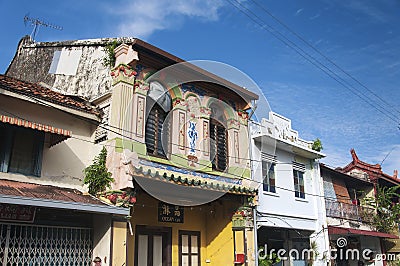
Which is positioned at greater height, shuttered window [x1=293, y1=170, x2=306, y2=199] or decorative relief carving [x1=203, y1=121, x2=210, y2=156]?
decorative relief carving [x1=203, y1=121, x2=210, y2=156]

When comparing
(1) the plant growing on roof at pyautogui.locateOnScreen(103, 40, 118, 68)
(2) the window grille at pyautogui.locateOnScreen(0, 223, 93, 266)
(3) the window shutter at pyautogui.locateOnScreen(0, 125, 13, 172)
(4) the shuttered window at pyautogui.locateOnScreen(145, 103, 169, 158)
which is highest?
(1) the plant growing on roof at pyautogui.locateOnScreen(103, 40, 118, 68)

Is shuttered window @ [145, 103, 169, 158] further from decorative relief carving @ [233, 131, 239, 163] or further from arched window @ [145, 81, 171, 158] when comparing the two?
decorative relief carving @ [233, 131, 239, 163]

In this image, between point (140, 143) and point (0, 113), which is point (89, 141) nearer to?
point (140, 143)

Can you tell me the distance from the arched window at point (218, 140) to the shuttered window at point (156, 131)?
198cm

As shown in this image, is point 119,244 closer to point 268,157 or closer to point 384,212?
point 268,157

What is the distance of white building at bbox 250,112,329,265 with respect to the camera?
48.8 ft

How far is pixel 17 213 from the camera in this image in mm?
8133

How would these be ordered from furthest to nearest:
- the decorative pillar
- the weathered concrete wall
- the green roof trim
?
1. the weathered concrete wall
2. the decorative pillar
3. the green roof trim

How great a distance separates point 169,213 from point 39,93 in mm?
5509

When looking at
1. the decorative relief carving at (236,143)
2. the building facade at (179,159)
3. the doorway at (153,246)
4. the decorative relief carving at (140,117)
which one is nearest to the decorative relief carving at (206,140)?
the building facade at (179,159)

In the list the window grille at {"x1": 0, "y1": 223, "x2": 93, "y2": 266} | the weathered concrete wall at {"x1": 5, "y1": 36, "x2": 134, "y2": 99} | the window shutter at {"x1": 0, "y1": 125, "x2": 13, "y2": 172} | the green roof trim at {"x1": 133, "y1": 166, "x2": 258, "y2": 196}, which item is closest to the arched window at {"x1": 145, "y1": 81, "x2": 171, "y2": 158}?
the green roof trim at {"x1": 133, "y1": 166, "x2": 258, "y2": 196}

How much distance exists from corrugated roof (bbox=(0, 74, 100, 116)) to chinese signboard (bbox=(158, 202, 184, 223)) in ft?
12.3

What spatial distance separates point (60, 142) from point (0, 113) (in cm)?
144

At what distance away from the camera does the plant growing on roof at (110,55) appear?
36.0 ft
